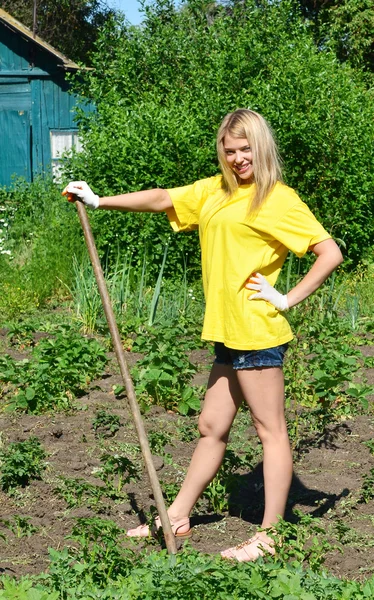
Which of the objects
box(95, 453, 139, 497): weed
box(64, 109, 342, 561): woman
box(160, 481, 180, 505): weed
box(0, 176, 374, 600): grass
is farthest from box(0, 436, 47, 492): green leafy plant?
box(64, 109, 342, 561): woman

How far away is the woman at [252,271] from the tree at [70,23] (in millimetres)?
19757

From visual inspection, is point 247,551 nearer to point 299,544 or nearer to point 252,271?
point 299,544

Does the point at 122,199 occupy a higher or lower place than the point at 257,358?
higher

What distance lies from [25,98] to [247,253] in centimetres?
1035

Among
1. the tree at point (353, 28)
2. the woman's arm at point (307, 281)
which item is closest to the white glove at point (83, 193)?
the woman's arm at point (307, 281)

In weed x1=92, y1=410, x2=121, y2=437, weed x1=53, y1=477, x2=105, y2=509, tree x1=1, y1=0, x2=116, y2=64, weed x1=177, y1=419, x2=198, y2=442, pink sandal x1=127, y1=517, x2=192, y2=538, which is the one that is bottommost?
pink sandal x1=127, y1=517, x2=192, y2=538

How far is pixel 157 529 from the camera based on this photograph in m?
3.94

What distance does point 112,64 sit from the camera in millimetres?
11328

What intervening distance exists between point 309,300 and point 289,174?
315 cm

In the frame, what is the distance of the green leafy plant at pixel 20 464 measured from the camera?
4.40 m

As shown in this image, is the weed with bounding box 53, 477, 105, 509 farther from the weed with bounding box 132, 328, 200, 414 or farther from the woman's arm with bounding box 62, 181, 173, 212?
the woman's arm with bounding box 62, 181, 173, 212

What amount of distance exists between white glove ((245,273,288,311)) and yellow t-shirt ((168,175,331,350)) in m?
0.03

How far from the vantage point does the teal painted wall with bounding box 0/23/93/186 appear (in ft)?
43.5

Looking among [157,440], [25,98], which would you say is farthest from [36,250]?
[25,98]
